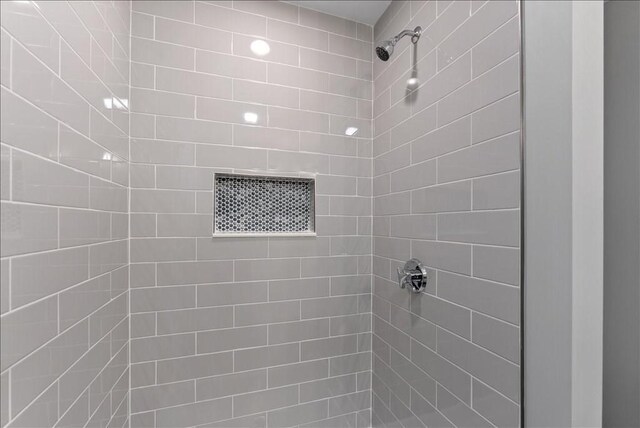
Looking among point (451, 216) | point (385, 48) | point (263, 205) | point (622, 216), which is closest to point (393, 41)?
point (385, 48)

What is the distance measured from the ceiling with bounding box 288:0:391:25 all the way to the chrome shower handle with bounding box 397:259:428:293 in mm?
1278

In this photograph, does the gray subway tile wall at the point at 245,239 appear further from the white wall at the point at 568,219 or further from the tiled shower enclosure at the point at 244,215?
the white wall at the point at 568,219

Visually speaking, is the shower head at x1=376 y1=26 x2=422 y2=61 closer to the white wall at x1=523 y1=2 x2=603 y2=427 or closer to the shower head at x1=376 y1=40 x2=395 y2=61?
the shower head at x1=376 y1=40 x2=395 y2=61

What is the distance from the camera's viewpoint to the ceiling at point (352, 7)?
1.48 metres

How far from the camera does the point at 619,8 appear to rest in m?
0.96

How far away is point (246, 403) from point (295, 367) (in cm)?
27

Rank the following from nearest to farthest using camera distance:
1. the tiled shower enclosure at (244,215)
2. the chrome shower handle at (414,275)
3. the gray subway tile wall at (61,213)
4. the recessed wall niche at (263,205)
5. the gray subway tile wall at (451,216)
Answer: the gray subway tile wall at (61,213) < the tiled shower enclosure at (244,215) < the gray subway tile wall at (451,216) < the chrome shower handle at (414,275) < the recessed wall niche at (263,205)

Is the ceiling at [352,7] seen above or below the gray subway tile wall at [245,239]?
above

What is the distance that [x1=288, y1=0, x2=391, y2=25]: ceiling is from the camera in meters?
1.48

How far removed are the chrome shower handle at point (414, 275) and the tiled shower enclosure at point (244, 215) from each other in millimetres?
41

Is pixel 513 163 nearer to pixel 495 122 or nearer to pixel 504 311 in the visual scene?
pixel 495 122

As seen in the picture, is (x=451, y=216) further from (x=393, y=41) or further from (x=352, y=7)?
(x=352, y=7)

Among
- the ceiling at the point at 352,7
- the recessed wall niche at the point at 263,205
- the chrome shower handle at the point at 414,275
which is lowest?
the chrome shower handle at the point at 414,275

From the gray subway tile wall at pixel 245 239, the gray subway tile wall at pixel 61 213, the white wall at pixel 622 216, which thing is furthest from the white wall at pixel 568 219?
the gray subway tile wall at pixel 61 213
